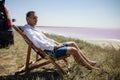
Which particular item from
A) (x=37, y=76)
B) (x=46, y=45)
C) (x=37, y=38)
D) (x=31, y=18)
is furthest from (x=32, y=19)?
(x=37, y=76)

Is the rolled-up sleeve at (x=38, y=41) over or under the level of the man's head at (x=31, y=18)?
under

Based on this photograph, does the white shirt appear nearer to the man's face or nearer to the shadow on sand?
the man's face

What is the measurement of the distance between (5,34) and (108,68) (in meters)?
4.10

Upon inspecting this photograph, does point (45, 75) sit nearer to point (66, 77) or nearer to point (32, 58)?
point (66, 77)

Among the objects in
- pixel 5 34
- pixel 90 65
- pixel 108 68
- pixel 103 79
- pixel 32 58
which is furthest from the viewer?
pixel 5 34

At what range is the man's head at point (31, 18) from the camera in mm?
5644

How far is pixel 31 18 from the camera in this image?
5.67 meters

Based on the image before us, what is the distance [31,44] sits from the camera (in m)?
5.48

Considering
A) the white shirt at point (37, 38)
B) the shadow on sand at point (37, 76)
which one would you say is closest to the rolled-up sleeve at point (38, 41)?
the white shirt at point (37, 38)

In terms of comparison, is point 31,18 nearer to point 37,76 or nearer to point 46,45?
point 46,45

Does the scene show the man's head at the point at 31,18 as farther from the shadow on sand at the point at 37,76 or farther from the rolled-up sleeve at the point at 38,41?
the shadow on sand at the point at 37,76

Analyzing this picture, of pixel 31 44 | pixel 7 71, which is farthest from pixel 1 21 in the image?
pixel 31 44

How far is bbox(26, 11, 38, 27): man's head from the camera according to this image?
564cm

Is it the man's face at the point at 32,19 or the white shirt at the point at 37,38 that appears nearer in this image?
the white shirt at the point at 37,38
